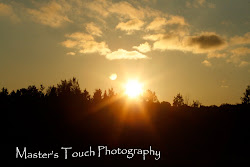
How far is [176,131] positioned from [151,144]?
6.31m

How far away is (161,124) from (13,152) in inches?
950

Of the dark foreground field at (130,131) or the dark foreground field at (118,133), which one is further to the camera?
the dark foreground field at (130,131)

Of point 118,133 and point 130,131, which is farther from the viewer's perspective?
point 130,131

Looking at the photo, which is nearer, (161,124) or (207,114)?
(161,124)

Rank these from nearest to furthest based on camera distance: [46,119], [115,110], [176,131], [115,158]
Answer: [115,158]
[46,119]
[176,131]
[115,110]

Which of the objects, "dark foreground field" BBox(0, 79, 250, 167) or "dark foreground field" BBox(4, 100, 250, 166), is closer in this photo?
"dark foreground field" BBox(0, 79, 250, 167)

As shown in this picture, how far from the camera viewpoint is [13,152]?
92.9 feet

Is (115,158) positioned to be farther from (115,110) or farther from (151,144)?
(115,110)

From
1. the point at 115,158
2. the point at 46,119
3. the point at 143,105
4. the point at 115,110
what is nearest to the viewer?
the point at 115,158

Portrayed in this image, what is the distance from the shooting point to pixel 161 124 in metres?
42.2

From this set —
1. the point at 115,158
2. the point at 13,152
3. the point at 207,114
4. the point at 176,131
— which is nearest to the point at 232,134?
the point at 207,114

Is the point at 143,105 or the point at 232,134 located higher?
the point at 143,105

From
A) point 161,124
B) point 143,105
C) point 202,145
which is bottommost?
point 202,145

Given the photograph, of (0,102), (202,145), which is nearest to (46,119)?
(0,102)
